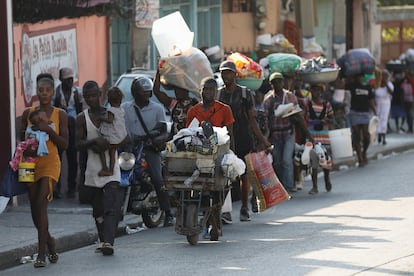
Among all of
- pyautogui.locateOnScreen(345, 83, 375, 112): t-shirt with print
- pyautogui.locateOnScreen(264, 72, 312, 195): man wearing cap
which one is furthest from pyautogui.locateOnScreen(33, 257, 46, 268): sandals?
pyautogui.locateOnScreen(345, 83, 375, 112): t-shirt with print

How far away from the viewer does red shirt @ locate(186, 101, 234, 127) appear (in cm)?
1316

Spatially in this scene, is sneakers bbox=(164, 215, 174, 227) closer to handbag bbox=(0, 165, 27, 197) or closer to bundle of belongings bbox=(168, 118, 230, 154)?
bundle of belongings bbox=(168, 118, 230, 154)

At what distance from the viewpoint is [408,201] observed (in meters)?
16.0

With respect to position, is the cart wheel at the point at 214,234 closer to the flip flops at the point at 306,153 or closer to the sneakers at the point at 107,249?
the sneakers at the point at 107,249

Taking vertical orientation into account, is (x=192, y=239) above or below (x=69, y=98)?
below

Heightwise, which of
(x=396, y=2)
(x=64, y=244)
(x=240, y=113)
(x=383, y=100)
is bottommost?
(x=64, y=244)

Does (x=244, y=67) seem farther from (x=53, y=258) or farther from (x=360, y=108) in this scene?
(x=360, y=108)

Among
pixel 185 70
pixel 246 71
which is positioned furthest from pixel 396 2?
pixel 185 70

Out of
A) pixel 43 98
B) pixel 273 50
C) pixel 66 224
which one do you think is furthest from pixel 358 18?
pixel 43 98

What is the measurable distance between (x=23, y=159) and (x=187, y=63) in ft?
13.4

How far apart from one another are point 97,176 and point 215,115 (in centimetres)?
180

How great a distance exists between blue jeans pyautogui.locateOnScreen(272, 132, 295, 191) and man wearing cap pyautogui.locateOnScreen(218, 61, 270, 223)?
123 inches

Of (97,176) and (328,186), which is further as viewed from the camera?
(328,186)

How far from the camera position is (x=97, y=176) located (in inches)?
469
